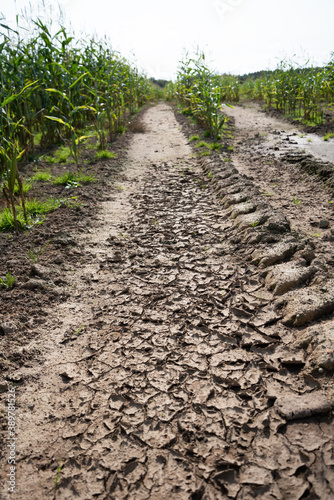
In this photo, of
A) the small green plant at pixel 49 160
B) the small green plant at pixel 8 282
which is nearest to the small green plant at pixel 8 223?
the small green plant at pixel 8 282

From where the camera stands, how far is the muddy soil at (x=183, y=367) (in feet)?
4.25

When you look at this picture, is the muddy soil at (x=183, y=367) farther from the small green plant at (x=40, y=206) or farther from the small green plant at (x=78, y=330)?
the small green plant at (x=40, y=206)

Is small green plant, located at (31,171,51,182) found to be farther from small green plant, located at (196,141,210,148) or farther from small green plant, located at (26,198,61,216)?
small green plant, located at (196,141,210,148)

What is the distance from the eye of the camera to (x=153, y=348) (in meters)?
1.95

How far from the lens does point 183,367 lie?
71.4 inches

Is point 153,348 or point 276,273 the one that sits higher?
point 276,273

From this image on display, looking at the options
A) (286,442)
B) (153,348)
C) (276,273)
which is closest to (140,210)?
(276,273)

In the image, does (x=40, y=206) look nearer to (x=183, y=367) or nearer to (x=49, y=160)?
(x=49, y=160)

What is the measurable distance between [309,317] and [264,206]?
177 centimetres

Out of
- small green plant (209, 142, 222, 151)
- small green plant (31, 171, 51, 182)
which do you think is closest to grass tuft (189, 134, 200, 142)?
small green plant (209, 142, 222, 151)

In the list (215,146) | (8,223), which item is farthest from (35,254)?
(215,146)

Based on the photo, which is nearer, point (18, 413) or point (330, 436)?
point (330, 436)

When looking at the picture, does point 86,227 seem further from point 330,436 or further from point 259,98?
point 259,98

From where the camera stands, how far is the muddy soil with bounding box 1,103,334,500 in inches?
51.0
